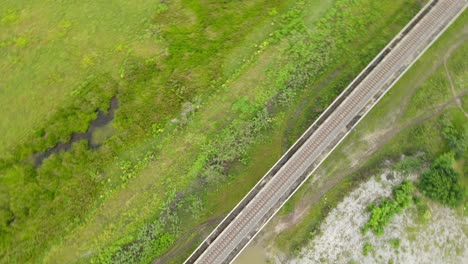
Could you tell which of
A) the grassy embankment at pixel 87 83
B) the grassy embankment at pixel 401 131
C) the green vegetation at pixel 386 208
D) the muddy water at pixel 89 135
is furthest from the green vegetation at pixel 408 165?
the muddy water at pixel 89 135

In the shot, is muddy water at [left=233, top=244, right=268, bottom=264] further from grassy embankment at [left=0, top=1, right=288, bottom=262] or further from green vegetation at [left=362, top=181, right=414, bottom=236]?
grassy embankment at [left=0, top=1, right=288, bottom=262]

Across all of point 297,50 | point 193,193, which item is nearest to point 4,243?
point 193,193

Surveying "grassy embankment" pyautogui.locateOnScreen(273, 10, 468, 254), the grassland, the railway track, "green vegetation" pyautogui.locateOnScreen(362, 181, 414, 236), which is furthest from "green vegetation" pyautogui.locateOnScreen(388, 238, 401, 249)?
the grassland

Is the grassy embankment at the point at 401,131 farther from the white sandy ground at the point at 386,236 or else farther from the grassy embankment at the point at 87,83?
the grassy embankment at the point at 87,83

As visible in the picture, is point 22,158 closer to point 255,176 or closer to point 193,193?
point 193,193

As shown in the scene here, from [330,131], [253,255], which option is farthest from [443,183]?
[253,255]

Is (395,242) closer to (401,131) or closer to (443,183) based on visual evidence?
(443,183)
